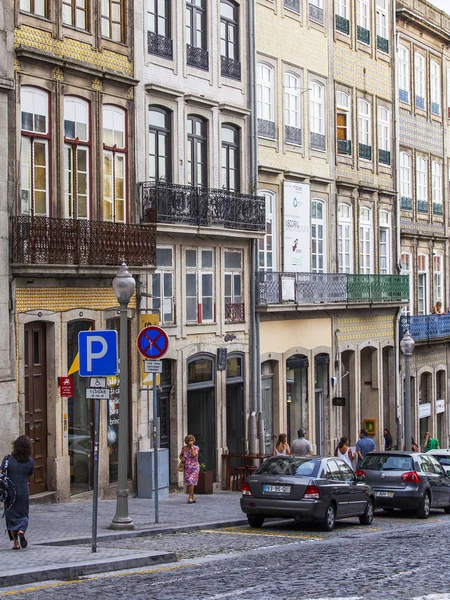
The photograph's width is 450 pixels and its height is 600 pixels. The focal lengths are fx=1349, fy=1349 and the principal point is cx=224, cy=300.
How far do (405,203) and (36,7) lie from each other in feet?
77.7

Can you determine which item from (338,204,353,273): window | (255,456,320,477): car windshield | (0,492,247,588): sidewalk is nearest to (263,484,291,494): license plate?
(255,456,320,477): car windshield

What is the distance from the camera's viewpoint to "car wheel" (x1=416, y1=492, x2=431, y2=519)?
26.6 m

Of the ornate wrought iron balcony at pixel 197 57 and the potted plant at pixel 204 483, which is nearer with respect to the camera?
the potted plant at pixel 204 483

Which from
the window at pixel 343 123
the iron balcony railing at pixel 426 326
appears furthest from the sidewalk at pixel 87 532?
the iron balcony railing at pixel 426 326

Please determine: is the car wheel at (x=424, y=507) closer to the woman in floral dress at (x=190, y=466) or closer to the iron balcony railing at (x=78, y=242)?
the woman in floral dress at (x=190, y=466)

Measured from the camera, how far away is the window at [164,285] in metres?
29.5

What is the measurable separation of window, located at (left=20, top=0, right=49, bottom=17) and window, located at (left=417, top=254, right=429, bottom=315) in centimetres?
2502

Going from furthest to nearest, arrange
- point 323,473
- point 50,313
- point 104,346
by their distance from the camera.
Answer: point 50,313
point 323,473
point 104,346

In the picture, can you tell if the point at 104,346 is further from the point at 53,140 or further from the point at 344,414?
the point at 344,414

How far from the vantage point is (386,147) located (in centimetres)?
4444

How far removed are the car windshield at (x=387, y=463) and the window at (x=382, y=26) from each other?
20074 mm

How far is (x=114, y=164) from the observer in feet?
91.2

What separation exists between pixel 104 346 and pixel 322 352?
21106mm

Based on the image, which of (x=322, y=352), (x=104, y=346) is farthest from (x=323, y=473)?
(x=322, y=352)
